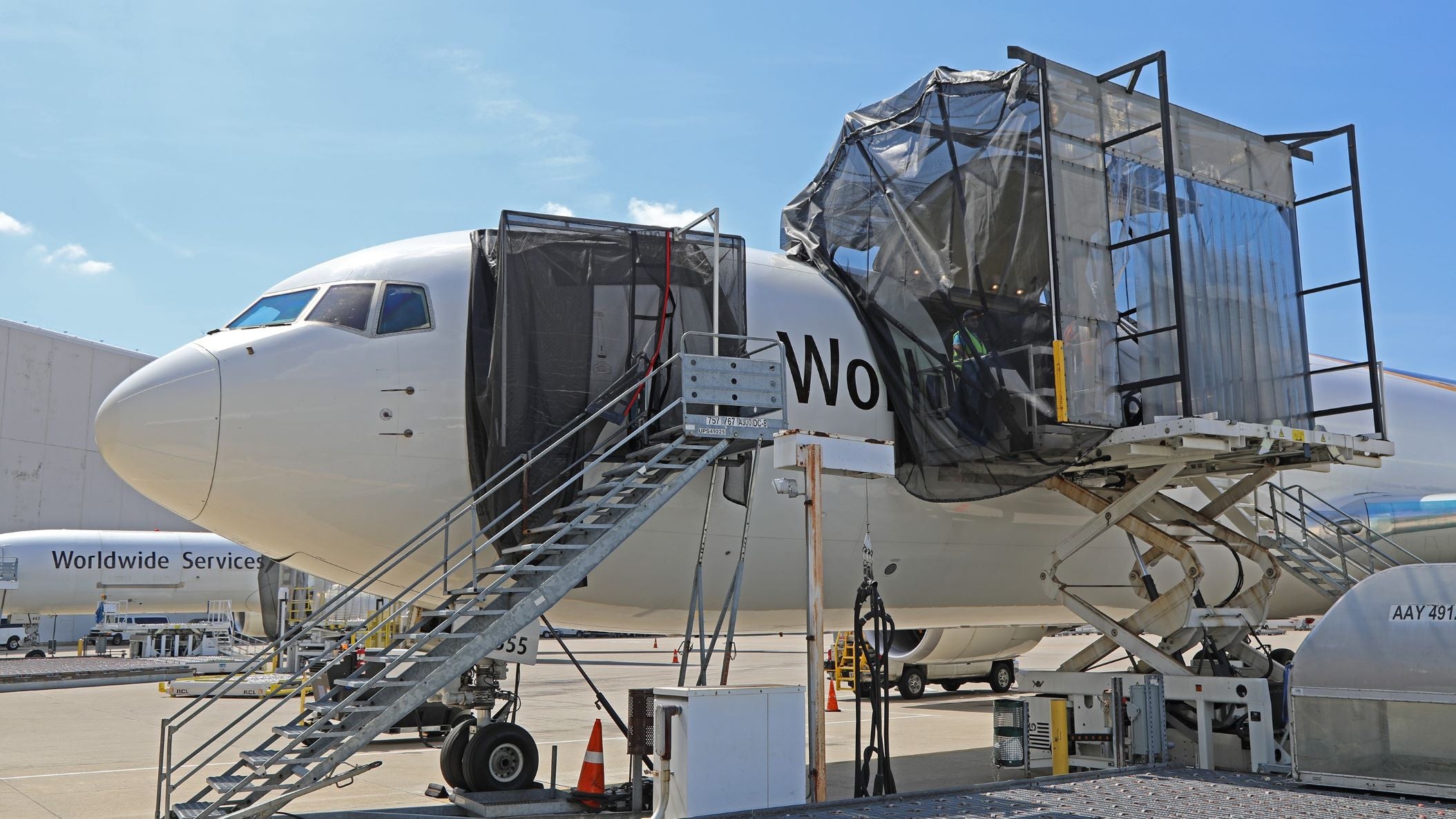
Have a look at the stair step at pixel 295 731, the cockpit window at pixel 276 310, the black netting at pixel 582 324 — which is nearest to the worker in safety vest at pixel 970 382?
the black netting at pixel 582 324

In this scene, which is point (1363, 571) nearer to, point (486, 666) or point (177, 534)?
point (486, 666)

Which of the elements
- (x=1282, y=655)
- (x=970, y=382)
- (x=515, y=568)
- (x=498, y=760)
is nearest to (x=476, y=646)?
(x=515, y=568)

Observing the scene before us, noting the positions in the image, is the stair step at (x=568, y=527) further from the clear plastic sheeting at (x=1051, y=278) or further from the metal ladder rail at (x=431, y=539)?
the clear plastic sheeting at (x=1051, y=278)

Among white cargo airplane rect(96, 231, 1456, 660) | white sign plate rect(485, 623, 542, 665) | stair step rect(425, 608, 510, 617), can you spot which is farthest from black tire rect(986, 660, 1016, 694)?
stair step rect(425, 608, 510, 617)

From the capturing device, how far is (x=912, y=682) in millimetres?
24516

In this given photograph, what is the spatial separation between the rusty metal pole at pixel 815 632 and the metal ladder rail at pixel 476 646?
86 centimetres

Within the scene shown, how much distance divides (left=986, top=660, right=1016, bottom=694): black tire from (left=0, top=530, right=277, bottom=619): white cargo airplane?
27.5 m

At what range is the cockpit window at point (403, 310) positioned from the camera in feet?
32.2

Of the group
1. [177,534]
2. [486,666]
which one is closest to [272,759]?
[486,666]

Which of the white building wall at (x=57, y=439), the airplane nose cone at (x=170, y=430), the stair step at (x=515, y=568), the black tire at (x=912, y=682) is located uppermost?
the white building wall at (x=57, y=439)

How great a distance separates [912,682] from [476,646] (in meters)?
17.8

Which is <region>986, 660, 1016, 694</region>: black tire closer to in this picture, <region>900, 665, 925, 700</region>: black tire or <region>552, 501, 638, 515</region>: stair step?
<region>900, 665, 925, 700</region>: black tire

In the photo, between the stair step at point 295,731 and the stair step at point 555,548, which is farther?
the stair step at point 555,548

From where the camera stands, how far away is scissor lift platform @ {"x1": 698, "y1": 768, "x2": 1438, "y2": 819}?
313 inches
